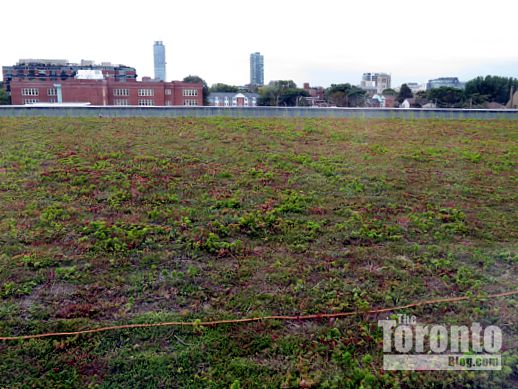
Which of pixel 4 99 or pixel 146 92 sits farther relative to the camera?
pixel 4 99

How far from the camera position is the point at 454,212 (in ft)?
16.5

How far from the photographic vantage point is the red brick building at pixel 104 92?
25.8 metres

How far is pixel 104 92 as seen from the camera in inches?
1046

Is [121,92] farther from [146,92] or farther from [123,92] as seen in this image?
[146,92]

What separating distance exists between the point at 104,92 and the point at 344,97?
19.1 meters

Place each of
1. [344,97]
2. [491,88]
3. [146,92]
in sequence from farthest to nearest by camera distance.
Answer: [344,97] < [491,88] < [146,92]

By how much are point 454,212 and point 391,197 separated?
75cm

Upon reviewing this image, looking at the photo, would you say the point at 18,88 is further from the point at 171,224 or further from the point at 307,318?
the point at 307,318

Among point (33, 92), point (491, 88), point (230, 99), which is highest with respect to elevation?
point (491, 88)

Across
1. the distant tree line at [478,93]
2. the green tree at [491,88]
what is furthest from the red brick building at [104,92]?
the green tree at [491,88]

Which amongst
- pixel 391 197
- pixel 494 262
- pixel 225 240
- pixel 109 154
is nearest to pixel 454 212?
pixel 391 197

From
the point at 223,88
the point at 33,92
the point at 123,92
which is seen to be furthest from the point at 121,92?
the point at 223,88

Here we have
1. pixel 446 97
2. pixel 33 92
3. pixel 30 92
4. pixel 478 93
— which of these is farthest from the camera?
pixel 446 97

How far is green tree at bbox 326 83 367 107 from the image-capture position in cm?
3559
